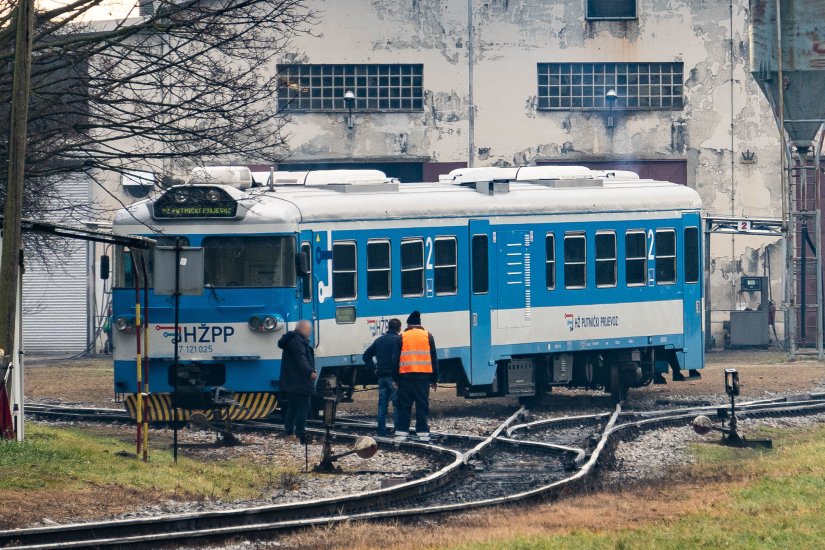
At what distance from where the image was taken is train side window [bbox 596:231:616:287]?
24906 millimetres

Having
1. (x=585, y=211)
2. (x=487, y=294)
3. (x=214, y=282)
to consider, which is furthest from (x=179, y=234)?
(x=585, y=211)

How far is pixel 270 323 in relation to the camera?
2102 centimetres

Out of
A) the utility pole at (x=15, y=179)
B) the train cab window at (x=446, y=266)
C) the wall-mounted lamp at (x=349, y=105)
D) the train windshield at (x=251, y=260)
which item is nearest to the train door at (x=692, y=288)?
the train cab window at (x=446, y=266)

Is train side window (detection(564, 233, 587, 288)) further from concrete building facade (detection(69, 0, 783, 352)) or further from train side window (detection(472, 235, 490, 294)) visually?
concrete building facade (detection(69, 0, 783, 352))

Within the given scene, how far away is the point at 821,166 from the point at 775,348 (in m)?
4.85

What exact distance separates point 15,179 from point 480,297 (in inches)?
345

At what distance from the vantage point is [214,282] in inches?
832

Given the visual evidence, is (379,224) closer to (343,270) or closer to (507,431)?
(343,270)

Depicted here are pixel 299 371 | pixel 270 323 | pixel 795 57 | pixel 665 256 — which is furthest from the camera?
pixel 795 57

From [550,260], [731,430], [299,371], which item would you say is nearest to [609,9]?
[550,260]

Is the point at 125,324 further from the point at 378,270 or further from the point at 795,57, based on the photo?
the point at 795,57

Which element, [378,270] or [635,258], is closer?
[378,270]

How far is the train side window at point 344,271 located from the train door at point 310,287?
0.40m

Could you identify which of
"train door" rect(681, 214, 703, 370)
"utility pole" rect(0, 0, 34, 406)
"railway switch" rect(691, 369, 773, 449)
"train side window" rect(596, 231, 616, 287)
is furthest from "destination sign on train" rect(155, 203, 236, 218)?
"train door" rect(681, 214, 703, 370)
